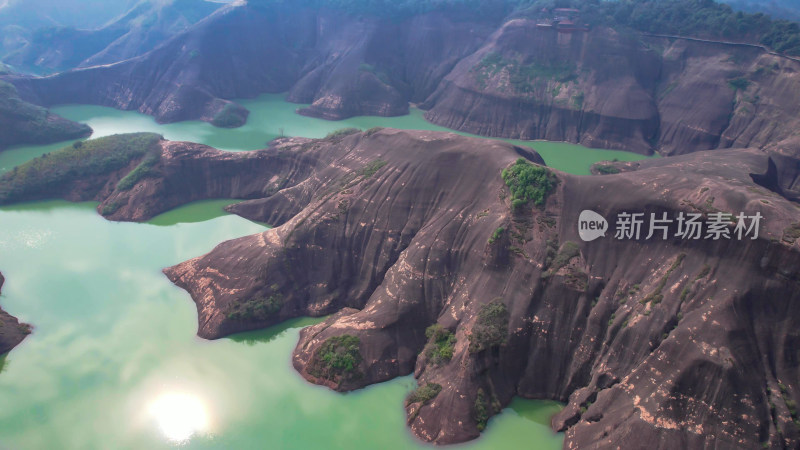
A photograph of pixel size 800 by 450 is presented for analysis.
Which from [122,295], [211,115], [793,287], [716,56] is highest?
[793,287]

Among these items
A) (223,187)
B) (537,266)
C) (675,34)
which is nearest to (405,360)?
(537,266)

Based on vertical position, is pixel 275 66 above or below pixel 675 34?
below

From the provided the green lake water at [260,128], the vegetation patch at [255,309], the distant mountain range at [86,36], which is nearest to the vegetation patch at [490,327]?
the vegetation patch at [255,309]

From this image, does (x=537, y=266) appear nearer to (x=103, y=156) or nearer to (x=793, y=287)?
(x=793, y=287)

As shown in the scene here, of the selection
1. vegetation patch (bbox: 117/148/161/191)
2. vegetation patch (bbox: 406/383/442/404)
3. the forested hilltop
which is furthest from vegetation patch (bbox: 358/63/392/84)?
vegetation patch (bbox: 406/383/442/404)

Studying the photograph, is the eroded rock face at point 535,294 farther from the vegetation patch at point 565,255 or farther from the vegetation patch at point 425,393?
the vegetation patch at point 425,393

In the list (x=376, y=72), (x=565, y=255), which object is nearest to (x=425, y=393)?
(x=565, y=255)
